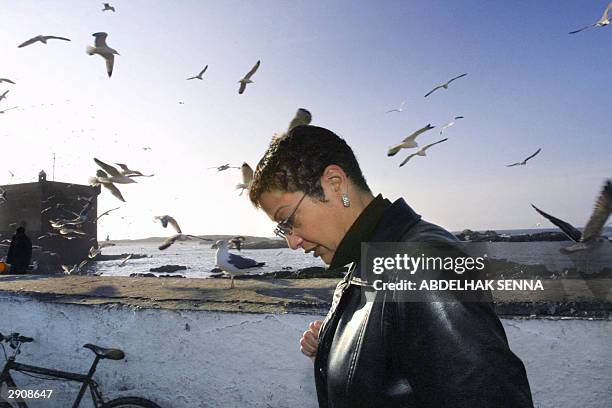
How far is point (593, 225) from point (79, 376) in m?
4.30

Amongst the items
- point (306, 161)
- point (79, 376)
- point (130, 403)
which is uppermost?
point (306, 161)

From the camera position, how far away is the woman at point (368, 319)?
932 mm

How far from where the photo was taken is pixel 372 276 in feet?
4.09

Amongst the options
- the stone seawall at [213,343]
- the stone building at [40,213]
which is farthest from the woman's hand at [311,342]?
the stone building at [40,213]

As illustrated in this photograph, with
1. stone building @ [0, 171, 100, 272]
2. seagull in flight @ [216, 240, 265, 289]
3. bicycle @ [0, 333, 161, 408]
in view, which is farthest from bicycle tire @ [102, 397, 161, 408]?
stone building @ [0, 171, 100, 272]

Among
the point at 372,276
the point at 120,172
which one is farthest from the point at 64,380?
the point at 120,172

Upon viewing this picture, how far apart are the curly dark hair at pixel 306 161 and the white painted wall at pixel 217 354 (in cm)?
138

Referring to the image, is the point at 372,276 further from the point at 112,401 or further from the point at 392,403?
the point at 112,401

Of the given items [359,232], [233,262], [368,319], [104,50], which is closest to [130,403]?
[359,232]

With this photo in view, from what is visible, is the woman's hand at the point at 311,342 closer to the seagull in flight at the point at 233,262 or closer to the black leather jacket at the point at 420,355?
the black leather jacket at the point at 420,355

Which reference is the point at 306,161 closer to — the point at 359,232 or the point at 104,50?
the point at 359,232

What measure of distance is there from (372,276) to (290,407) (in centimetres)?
183

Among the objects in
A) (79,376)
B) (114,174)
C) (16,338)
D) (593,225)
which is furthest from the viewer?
(114,174)

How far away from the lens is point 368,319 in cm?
115
